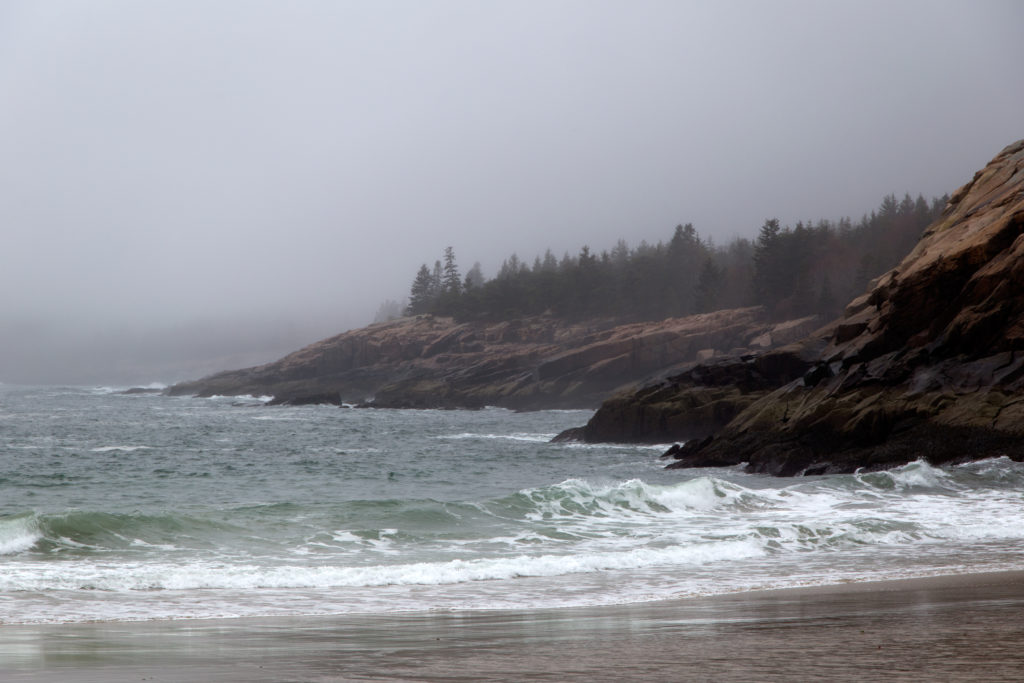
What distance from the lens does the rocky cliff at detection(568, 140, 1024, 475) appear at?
906 inches

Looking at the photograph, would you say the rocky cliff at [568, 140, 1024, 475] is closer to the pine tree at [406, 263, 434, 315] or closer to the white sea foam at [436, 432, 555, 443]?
the white sea foam at [436, 432, 555, 443]

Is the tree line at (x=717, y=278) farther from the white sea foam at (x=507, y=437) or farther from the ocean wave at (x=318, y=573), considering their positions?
the ocean wave at (x=318, y=573)

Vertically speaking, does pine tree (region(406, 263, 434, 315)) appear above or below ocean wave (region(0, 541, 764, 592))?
above

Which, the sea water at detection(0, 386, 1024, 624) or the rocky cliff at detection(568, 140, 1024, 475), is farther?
the rocky cliff at detection(568, 140, 1024, 475)

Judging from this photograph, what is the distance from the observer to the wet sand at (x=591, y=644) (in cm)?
497

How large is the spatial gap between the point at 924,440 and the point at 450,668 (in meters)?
21.8

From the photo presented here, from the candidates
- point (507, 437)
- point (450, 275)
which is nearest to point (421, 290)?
point (450, 275)

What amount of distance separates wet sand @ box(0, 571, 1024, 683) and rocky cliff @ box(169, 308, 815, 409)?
5645 centimetres

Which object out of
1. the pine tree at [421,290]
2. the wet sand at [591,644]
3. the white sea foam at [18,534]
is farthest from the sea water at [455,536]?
the pine tree at [421,290]

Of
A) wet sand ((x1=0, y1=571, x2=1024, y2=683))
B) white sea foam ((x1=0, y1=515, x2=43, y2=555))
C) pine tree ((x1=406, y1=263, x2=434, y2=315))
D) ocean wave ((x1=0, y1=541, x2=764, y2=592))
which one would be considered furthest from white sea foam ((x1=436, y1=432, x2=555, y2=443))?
pine tree ((x1=406, y1=263, x2=434, y2=315))

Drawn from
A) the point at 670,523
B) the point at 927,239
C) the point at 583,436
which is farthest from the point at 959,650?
the point at 583,436

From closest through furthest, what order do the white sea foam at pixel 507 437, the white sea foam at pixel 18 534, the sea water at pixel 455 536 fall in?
the sea water at pixel 455 536 → the white sea foam at pixel 18 534 → the white sea foam at pixel 507 437

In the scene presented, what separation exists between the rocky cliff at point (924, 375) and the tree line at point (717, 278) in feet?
205

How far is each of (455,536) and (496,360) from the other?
8045 cm
